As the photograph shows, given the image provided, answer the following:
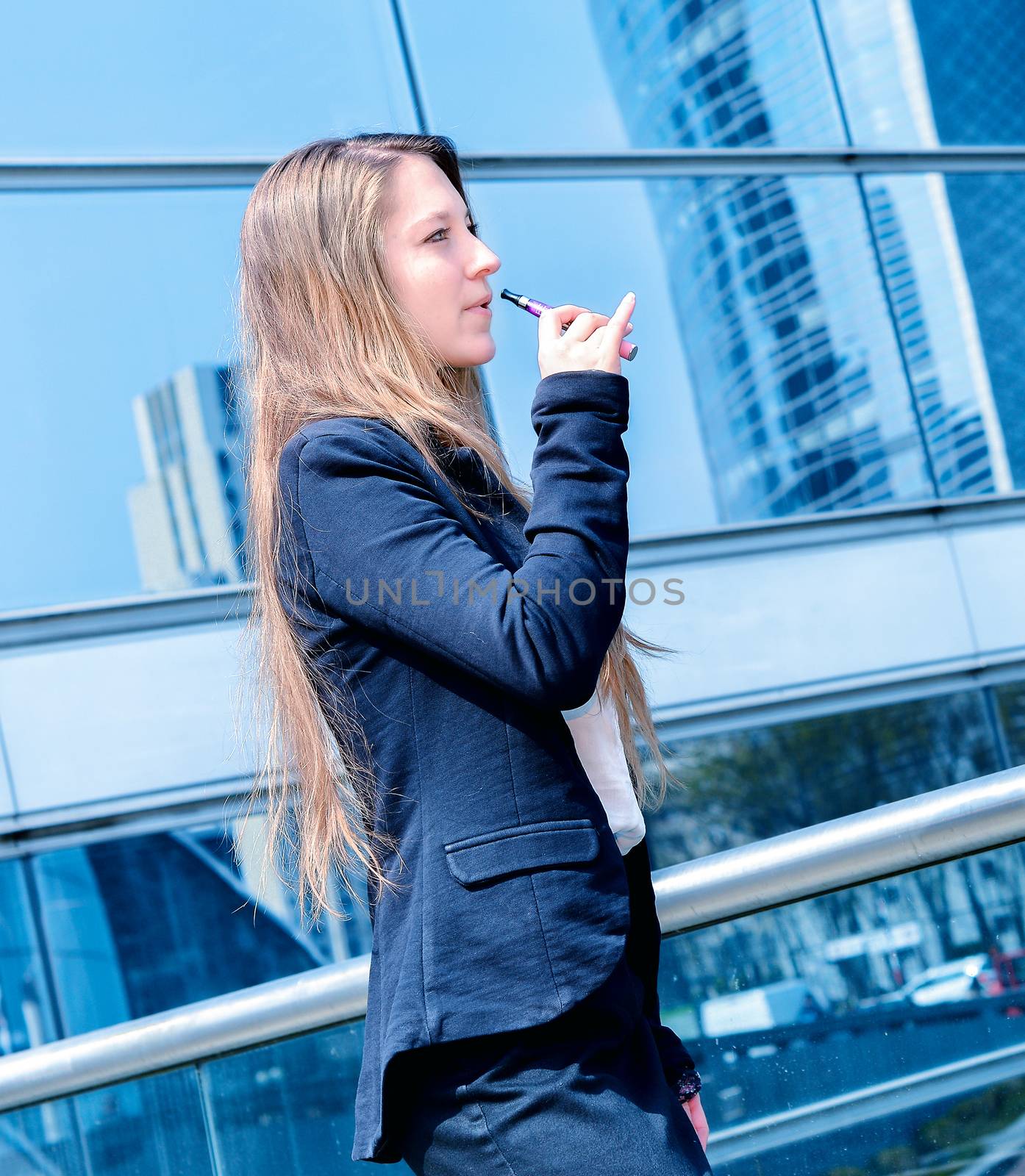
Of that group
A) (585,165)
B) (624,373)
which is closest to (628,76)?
(585,165)

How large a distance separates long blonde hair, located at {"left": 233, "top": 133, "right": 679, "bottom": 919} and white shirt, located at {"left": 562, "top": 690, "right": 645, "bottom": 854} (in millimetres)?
83

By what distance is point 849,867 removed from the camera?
158 centimetres

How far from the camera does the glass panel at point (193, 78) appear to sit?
4.71m

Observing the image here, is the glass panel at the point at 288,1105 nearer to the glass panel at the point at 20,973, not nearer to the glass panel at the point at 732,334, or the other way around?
the glass panel at the point at 20,973

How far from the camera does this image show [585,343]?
1136 millimetres

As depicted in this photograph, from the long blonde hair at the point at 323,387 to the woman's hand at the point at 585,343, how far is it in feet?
0.40

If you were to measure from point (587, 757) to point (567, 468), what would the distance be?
0.97 ft

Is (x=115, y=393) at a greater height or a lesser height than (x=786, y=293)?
lesser

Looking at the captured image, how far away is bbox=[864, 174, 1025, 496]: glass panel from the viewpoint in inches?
236

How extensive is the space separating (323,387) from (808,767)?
191 inches

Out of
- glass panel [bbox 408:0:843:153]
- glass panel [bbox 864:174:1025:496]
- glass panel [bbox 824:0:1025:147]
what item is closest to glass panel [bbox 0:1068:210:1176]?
glass panel [bbox 408:0:843:153]

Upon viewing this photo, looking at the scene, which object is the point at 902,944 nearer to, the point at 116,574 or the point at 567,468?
the point at 567,468

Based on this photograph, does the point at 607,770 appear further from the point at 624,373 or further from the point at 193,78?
the point at 193,78

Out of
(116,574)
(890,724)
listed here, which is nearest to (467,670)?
(116,574)
